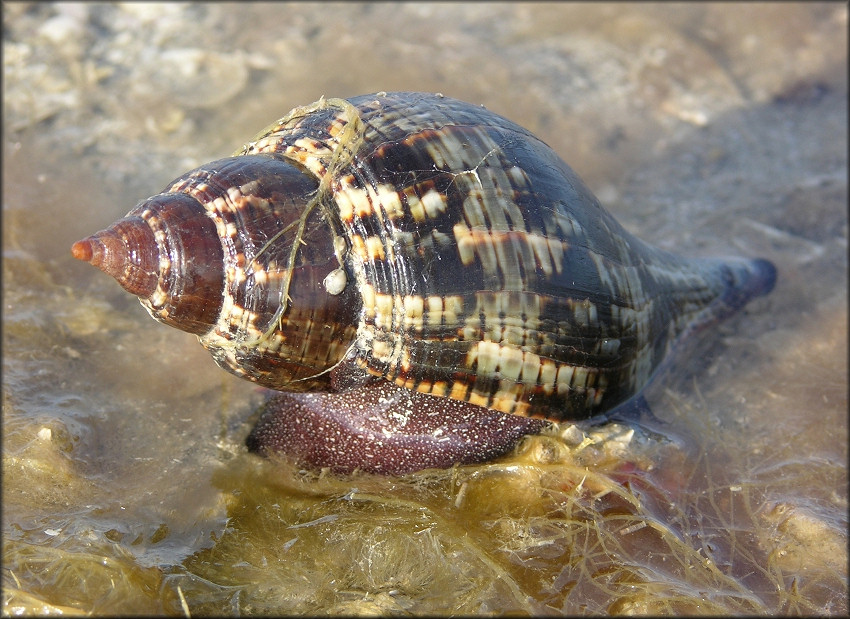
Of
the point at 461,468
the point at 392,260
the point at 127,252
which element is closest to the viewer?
the point at 127,252

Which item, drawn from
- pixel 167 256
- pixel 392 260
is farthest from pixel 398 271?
pixel 167 256

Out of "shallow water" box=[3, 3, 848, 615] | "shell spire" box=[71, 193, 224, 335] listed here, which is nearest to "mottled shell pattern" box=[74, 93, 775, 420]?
"shell spire" box=[71, 193, 224, 335]

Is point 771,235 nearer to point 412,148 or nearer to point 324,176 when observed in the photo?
point 412,148

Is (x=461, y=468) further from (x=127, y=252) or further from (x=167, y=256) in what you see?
(x=127, y=252)

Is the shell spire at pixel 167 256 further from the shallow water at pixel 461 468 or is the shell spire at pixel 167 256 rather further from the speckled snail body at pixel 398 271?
the shallow water at pixel 461 468

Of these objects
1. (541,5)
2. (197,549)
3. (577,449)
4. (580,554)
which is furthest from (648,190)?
(197,549)

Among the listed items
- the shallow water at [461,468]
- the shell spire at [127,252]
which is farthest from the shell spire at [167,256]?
the shallow water at [461,468]

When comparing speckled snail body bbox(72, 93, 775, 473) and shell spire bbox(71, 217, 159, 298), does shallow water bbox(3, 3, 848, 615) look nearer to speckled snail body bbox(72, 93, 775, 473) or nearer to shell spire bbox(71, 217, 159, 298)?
speckled snail body bbox(72, 93, 775, 473)
